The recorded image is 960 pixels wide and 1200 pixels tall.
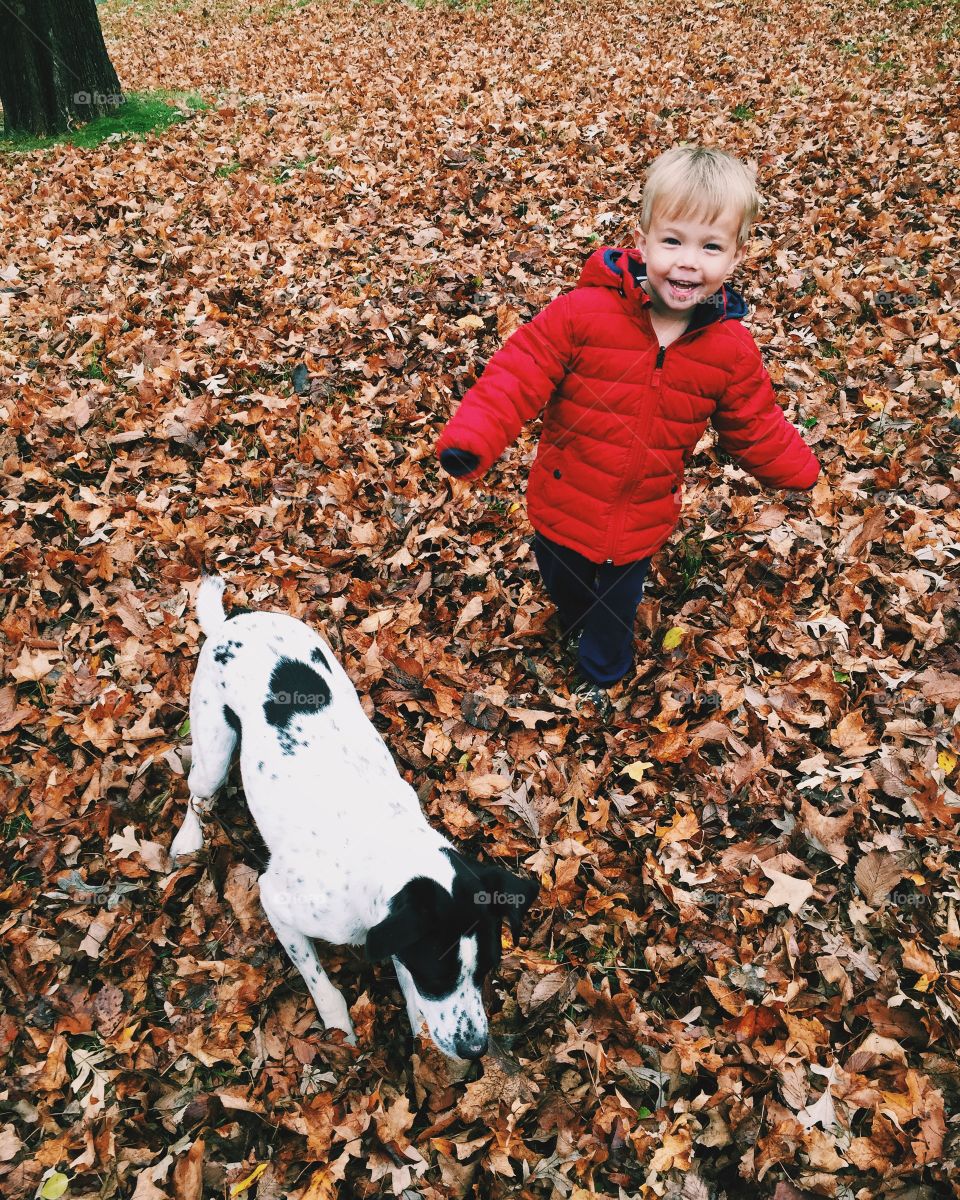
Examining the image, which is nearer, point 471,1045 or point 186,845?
point 471,1045

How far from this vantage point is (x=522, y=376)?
3.08 meters

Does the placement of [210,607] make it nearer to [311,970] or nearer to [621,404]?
[311,970]

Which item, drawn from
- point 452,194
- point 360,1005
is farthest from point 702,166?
point 452,194

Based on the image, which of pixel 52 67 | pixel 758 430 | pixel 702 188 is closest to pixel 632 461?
pixel 758 430

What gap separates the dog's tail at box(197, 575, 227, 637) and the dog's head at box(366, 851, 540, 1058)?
68.4 inches

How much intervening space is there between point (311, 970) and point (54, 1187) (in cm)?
113

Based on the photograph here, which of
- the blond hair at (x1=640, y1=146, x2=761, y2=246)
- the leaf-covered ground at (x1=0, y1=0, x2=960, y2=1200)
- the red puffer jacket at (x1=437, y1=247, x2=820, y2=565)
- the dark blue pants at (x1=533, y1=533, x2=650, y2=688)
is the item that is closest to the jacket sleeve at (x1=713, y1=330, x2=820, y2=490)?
the red puffer jacket at (x1=437, y1=247, x2=820, y2=565)

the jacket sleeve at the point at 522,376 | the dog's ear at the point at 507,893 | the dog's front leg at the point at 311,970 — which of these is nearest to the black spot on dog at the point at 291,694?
the dog's front leg at the point at 311,970

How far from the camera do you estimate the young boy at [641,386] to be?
9.00ft

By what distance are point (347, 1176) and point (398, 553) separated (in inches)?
127

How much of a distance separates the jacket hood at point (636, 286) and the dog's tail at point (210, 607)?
7.59ft

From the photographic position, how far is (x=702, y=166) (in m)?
2.64

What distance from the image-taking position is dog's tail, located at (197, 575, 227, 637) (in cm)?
351

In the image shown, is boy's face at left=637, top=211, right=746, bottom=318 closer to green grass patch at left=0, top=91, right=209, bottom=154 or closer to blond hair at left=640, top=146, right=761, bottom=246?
blond hair at left=640, top=146, right=761, bottom=246
